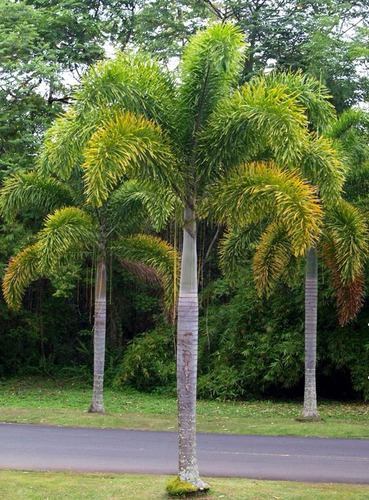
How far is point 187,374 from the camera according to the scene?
31.6ft

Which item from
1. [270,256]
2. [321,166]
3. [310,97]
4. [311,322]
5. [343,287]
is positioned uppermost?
[310,97]

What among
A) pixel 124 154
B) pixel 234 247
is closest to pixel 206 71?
pixel 124 154

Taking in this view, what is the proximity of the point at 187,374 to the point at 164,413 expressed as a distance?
29.1 ft

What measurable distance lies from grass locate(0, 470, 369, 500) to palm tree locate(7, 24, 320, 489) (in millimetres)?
512

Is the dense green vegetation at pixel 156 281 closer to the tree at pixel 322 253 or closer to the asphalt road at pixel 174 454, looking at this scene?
the tree at pixel 322 253

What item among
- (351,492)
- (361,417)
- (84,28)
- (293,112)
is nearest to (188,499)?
(351,492)

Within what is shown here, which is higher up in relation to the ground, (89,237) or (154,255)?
(89,237)

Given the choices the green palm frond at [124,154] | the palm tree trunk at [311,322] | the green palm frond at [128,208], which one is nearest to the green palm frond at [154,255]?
the green palm frond at [128,208]

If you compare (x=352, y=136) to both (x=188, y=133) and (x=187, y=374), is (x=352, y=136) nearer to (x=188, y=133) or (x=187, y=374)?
(x=188, y=133)

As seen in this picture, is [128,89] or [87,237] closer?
[128,89]

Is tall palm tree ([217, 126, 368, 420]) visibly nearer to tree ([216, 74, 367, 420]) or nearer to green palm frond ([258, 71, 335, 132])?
tree ([216, 74, 367, 420])

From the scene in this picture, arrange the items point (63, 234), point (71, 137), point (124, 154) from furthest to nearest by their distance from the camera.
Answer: point (63, 234) → point (71, 137) → point (124, 154)

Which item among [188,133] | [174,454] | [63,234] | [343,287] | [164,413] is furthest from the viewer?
[164,413]

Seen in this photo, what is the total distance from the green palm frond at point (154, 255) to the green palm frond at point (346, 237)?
340cm
